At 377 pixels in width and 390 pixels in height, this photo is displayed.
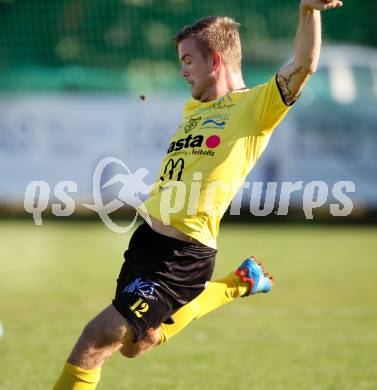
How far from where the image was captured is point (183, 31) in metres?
4.82

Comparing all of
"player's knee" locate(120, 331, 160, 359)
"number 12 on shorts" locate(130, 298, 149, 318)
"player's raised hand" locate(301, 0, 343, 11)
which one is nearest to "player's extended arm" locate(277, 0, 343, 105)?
"player's raised hand" locate(301, 0, 343, 11)

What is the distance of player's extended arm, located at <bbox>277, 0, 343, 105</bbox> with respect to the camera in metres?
4.15

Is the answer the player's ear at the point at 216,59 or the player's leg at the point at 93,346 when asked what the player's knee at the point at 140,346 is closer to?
the player's leg at the point at 93,346

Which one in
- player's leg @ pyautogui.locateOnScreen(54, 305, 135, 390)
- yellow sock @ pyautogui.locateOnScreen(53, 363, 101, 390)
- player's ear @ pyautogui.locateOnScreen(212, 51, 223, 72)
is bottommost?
yellow sock @ pyautogui.locateOnScreen(53, 363, 101, 390)

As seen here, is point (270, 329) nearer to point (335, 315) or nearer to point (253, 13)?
point (335, 315)

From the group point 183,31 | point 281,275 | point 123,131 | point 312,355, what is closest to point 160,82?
point 123,131

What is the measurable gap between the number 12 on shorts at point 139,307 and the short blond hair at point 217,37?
1.30 metres

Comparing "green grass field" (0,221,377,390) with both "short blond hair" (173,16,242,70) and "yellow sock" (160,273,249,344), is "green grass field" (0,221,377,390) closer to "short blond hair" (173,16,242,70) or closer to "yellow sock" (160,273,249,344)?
"yellow sock" (160,273,249,344)

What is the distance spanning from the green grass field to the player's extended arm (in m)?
1.93

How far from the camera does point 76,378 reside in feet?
14.3

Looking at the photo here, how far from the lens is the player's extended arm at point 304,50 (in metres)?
4.15

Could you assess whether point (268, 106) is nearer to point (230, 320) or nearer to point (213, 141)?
point (213, 141)

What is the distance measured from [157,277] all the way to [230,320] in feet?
10.5

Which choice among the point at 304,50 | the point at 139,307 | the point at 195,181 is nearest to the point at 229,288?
the point at 195,181
